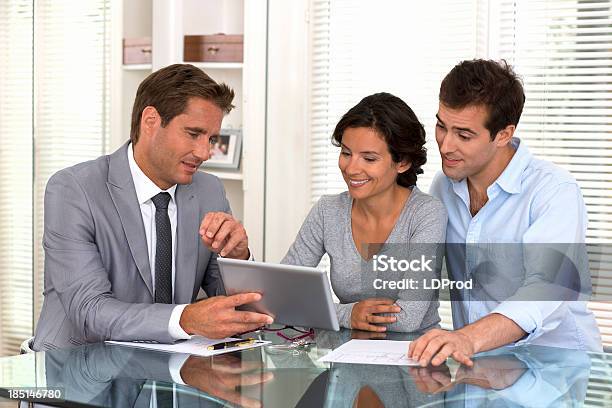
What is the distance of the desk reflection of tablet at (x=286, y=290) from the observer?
6.54 feet

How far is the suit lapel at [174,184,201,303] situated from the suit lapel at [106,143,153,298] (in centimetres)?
12

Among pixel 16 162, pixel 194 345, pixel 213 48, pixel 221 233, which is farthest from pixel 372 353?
pixel 16 162

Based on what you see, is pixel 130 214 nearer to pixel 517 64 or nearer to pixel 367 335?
pixel 367 335

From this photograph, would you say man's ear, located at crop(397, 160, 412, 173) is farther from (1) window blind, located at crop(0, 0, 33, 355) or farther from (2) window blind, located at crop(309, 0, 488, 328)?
(1) window blind, located at crop(0, 0, 33, 355)

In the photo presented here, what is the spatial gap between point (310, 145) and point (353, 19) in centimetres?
59

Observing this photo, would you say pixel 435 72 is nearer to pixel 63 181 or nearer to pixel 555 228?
pixel 555 228

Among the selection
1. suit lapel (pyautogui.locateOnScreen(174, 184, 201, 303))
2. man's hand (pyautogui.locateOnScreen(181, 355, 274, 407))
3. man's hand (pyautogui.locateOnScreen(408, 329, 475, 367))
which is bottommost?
man's hand (pyautogui.locateOnScreen(181, 355, 274, 407))

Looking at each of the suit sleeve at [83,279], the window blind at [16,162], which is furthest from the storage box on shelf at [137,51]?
the suit sleeve at [83,279]

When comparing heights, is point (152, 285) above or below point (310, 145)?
below

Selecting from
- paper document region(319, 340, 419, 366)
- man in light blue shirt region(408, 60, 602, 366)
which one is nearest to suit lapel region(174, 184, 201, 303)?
paper document region(319, 340, 419, 366)

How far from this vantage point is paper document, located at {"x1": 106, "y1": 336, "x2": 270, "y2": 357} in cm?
205

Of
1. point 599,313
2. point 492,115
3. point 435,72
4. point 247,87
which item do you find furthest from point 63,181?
point 599,313

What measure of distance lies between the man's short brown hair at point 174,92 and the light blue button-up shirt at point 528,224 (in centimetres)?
74

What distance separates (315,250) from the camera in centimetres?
260
